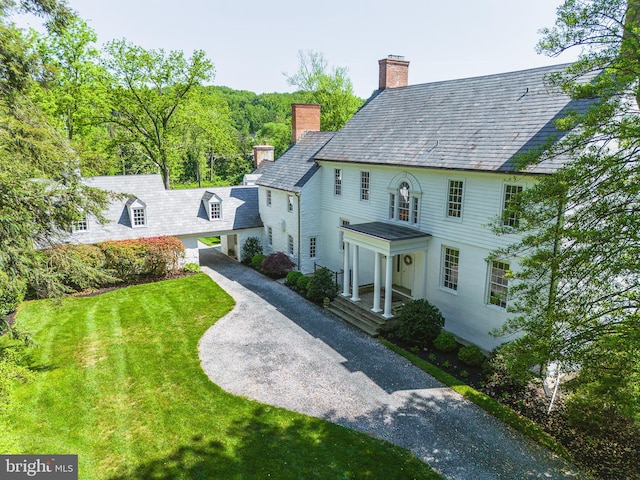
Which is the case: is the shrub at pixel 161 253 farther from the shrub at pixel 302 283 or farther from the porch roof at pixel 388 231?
the porch roof at pixel 388 231

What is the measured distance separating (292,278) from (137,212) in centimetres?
1106

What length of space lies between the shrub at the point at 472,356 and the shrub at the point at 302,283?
32.0 feet

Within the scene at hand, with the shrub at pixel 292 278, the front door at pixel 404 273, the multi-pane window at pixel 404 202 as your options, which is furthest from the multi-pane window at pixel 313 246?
the multi-pane window at pixel 404 202

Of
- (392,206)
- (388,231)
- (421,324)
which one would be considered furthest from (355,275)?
(421,324)

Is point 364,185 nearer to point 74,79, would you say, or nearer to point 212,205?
point 212,205

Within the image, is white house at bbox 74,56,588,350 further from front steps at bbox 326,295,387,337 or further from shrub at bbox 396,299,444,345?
shrub at bbox 396,299,444,345

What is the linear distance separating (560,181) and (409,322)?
9.60m

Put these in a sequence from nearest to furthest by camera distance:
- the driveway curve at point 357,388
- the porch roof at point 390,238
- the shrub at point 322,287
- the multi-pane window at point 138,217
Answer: the driveway curve at point 357,388
the porch roof at point 390,238
the shrub at point 322,287
the multi-pane window at point 138,217

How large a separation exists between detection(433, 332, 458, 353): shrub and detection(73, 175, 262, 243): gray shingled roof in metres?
17.3

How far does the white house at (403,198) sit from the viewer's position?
51.6ft

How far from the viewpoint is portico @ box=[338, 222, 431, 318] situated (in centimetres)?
1772

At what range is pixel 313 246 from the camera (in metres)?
26.3

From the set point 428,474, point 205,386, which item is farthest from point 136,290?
point 428,474

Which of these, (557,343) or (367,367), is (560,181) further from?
(367,367)
